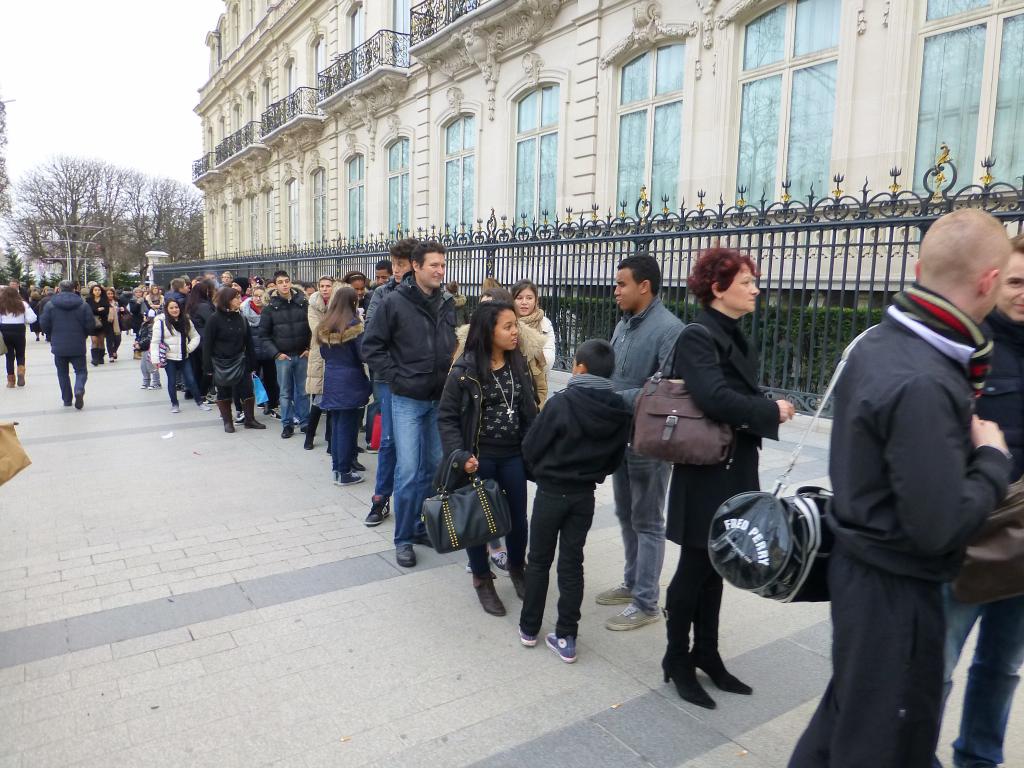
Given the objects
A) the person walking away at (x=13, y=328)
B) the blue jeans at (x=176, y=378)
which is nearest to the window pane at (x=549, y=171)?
the blue jeans at (x=176, y=378)

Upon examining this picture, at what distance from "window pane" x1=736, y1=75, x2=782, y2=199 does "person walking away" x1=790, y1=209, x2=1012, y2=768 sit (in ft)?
34.4

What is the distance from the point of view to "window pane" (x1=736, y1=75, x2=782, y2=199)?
11.6m

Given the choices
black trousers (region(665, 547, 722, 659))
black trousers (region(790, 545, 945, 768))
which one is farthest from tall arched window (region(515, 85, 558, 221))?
black trousers (region(790, 545, 945, 768))

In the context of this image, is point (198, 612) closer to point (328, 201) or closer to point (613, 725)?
point (613, 725)

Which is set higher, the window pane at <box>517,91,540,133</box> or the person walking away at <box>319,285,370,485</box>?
the window pane at <box>517,91,540,133</box>

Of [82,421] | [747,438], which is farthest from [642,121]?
[747,438]

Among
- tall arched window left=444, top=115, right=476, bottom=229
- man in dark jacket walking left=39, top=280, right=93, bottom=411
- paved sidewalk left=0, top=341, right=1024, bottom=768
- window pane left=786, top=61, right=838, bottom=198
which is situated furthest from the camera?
tall arched window left=444, top=115, right=476, bottom=229

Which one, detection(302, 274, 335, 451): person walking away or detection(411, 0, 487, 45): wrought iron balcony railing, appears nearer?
detection(302, 274, 335, 451): person walking away

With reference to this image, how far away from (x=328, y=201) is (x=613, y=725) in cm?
2584

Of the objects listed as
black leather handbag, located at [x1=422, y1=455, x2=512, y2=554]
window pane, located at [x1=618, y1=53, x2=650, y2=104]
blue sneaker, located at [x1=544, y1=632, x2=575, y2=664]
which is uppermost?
window pane, located at [x1=618, y1=53, x2=650, y2=104]

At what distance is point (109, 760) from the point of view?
258cm

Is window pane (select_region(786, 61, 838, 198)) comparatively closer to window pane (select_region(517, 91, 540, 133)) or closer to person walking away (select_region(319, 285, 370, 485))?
window pane (select_region(517, 91, 540, 133))

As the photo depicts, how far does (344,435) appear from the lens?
20.3 ft

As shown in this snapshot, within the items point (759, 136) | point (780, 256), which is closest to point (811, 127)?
point (759, 136)
